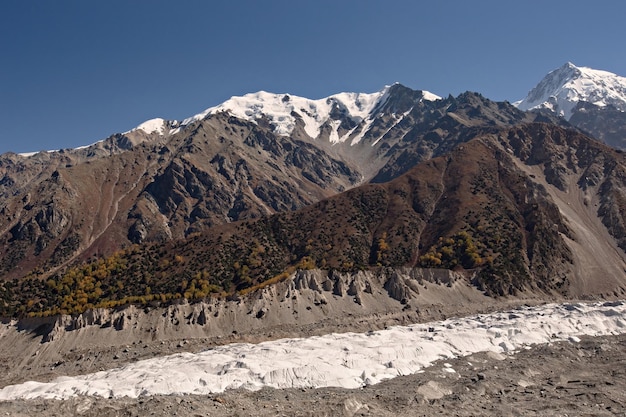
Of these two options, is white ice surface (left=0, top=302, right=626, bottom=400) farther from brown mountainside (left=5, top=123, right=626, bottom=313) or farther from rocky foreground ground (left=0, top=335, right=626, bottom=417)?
brown mountainside (left=5, top=123, right=626, bottom=313)

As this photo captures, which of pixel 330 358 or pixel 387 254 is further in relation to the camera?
pixel 387 254

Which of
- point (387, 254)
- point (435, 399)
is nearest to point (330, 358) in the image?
point (435, 399)

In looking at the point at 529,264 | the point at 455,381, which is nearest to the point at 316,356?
the point at 455,381

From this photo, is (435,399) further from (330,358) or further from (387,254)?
(387,254)

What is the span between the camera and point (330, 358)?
75.7m

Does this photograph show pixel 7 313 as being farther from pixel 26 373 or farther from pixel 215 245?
pixel 215 245

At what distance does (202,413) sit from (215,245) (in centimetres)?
11411

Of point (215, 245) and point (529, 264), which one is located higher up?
point (215, 245)

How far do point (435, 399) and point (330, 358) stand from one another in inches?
793

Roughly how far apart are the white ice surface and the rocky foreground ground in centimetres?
352

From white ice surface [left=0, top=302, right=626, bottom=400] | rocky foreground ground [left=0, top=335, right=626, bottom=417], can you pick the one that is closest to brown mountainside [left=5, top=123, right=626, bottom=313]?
white ice surface [left=0, top=302, right=626, bottom=400]

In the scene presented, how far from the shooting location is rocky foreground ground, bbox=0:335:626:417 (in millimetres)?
54844

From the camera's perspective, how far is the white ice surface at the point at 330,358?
213 feet

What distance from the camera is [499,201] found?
198 m
